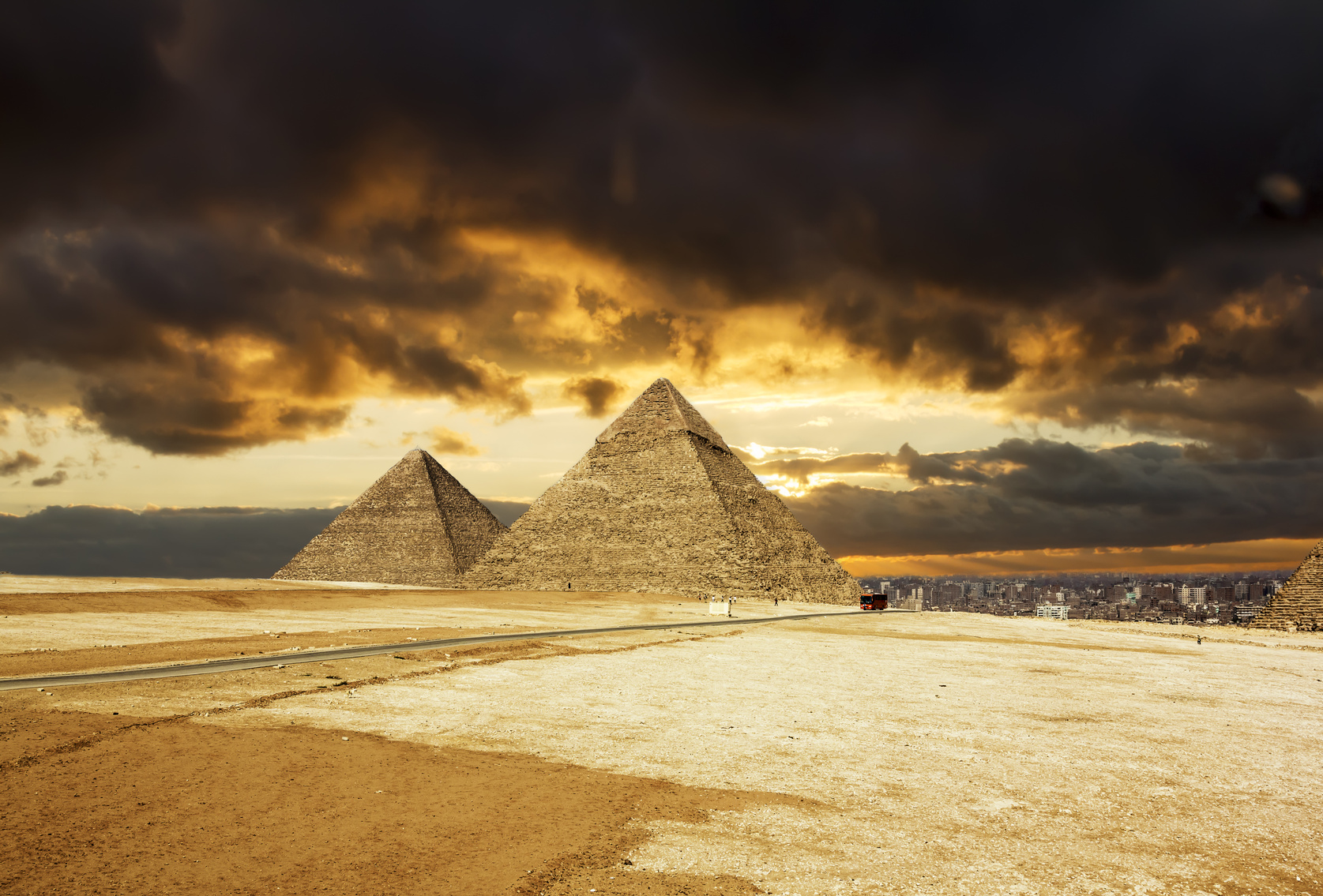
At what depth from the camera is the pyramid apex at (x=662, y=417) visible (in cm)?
9831

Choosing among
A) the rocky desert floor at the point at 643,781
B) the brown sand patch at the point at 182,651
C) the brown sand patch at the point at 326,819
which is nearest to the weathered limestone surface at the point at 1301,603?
the rocky desert floor at the point at 643,781

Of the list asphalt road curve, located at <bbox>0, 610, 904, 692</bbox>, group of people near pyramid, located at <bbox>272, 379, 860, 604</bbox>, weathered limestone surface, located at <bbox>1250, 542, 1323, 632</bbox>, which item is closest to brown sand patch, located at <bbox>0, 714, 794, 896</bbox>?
asphalt road curve, located at <bbox>0, 610, 904, 692</bbox>

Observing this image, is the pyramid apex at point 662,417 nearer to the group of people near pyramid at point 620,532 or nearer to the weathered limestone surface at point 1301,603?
the group of people near pyramid at point 620,532

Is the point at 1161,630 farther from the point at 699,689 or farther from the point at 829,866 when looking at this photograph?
the point at 829,866

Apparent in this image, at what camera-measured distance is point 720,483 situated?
90.4 m

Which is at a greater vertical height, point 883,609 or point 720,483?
point 720,483

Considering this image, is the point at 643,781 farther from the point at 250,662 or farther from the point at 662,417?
the point at 662,417

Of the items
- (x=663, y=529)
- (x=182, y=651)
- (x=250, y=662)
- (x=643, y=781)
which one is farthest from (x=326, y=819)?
(x=663, y=529)

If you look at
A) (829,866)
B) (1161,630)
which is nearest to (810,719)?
(829,866)

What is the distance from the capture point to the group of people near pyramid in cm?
8131

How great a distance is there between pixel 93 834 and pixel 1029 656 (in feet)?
92.7

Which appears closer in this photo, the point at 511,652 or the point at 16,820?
the point at 16,820

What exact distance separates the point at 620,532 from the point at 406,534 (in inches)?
1576

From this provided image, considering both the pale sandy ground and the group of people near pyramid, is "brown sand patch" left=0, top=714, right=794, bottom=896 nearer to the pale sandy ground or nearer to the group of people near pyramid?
the pale sandy ground
